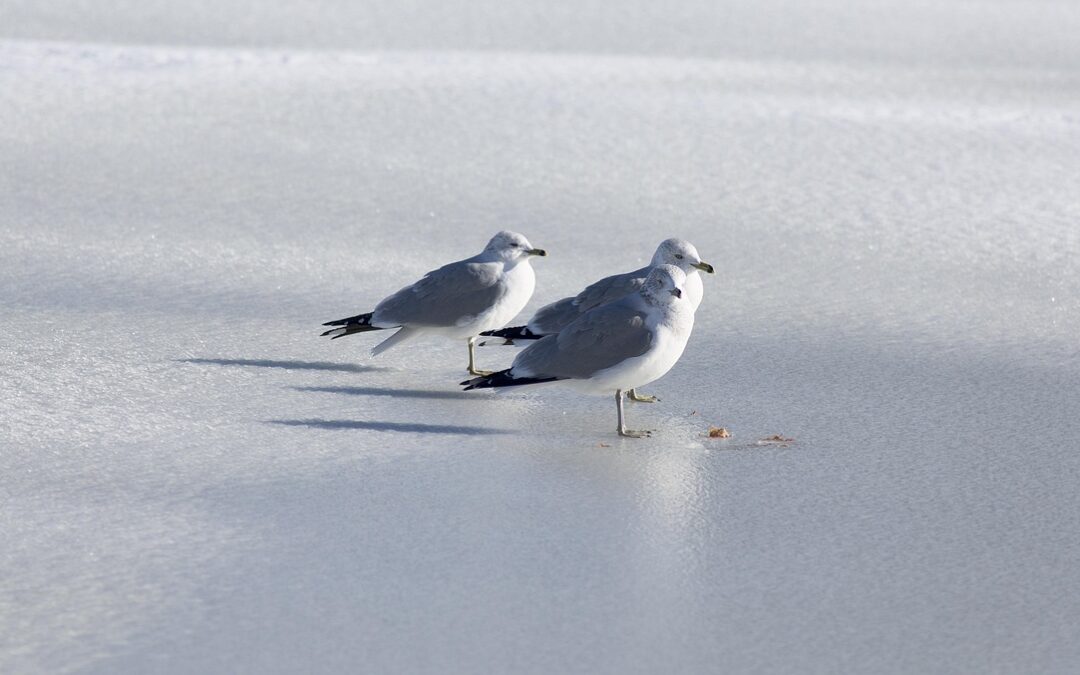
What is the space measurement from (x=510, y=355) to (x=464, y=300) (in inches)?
25.4

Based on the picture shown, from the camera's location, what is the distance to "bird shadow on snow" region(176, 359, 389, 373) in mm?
4914

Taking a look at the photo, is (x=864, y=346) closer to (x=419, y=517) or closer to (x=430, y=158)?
(x=419, y=517)

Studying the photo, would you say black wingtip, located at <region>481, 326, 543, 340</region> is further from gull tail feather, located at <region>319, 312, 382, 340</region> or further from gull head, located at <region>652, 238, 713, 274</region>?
gull head, located at <region>652, 238, 713, 274</region>

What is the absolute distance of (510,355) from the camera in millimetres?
5562

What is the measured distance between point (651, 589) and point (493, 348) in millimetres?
2437

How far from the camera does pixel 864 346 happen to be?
5215mm

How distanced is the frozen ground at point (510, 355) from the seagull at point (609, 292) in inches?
10.1

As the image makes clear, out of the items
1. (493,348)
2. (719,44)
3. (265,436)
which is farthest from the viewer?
(719,44)

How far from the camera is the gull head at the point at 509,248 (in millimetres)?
5066

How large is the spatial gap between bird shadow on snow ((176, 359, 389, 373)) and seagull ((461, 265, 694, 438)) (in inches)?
26.7

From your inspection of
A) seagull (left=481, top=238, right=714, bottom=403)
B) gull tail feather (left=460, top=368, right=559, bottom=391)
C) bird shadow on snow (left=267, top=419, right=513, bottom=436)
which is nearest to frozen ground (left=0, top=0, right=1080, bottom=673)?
bird shadow on snow (left=267, top=419, right=513, bottom=436)

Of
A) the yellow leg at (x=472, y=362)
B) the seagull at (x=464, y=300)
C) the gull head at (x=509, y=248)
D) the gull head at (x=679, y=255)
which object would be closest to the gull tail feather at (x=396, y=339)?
the seagull at (x=464, y=300)

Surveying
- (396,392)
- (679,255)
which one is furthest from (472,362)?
(679,255)

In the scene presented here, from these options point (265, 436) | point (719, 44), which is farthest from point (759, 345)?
point (719, 44)
